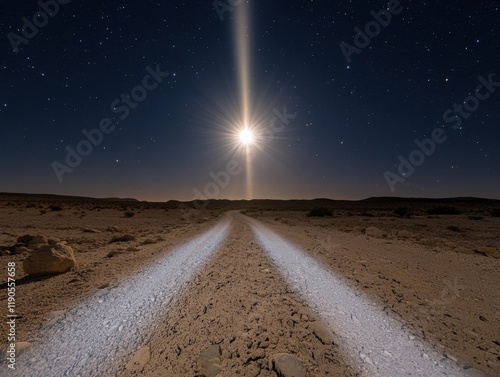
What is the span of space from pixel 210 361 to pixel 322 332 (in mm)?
1324

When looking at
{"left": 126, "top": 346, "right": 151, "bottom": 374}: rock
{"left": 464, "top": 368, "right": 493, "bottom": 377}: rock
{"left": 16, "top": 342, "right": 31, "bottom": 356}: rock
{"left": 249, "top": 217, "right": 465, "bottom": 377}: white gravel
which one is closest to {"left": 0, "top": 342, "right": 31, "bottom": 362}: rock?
{"left": 16, "top": 342, "right": 31, "bottom": 356}: rock

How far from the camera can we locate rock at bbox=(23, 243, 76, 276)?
5.40 meters

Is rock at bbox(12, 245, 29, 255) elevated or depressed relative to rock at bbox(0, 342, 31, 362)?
elevated

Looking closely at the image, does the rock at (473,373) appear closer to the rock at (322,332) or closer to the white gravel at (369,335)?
the white gravel at (369,335)

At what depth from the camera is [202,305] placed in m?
3.62

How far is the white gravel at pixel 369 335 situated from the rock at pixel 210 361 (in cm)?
133

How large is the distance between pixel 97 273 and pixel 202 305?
11.5ft

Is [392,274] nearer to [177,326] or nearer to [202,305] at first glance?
[202,305]

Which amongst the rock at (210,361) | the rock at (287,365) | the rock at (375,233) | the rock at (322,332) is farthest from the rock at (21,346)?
the rock at (375,233)

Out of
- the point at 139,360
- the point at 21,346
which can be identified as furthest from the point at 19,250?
the point at 139,360

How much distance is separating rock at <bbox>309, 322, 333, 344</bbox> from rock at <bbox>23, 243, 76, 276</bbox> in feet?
19.1

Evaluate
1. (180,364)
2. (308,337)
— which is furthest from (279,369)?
(180,364)

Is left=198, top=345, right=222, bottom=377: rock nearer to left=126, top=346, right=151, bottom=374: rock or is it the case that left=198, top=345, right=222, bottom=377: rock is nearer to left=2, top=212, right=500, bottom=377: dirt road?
left=2, top=212, right=500, bottom=377: dirt road

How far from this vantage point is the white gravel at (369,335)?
2.30 m
